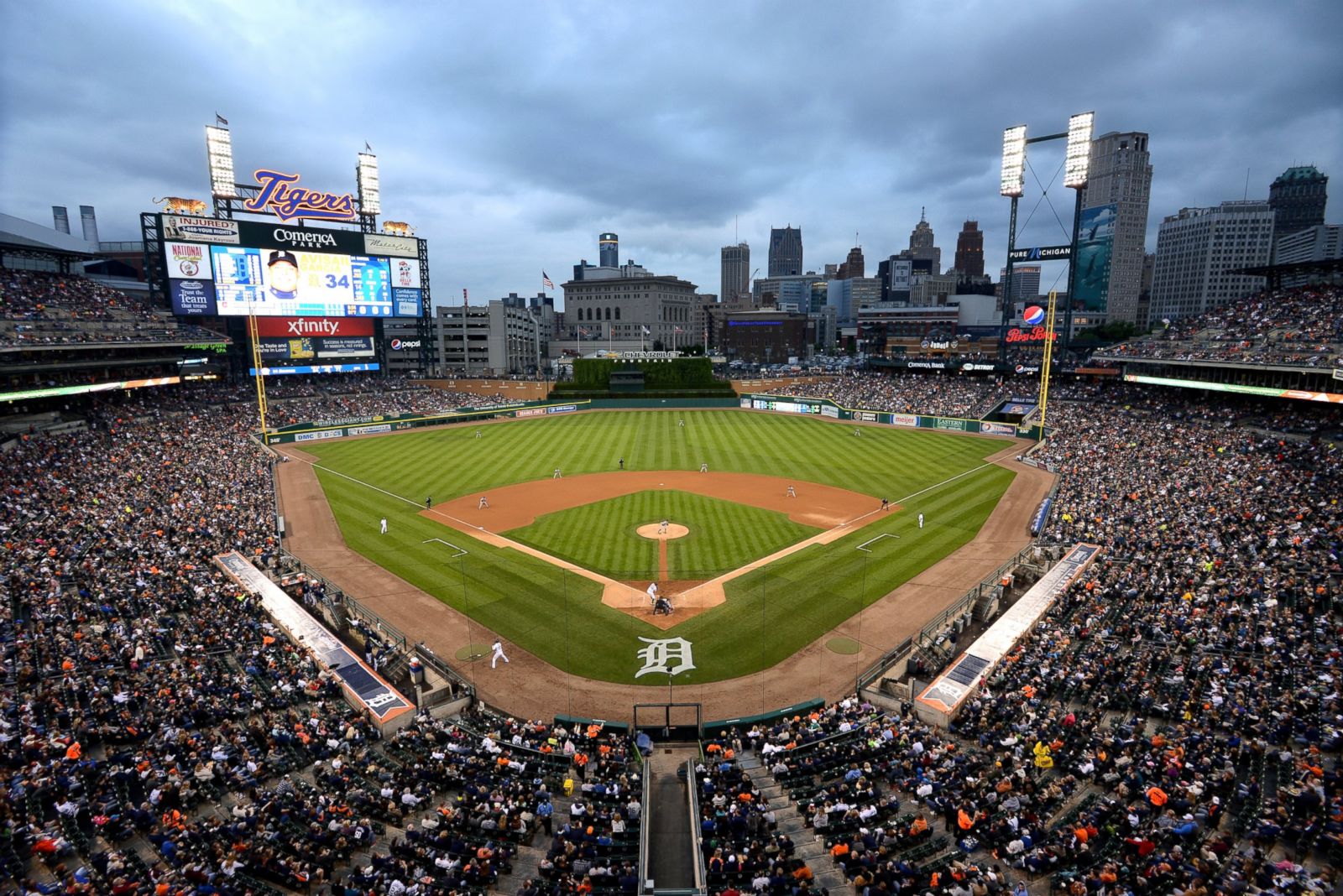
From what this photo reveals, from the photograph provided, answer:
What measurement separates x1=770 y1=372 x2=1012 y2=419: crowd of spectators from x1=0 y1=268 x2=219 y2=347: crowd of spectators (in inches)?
2782

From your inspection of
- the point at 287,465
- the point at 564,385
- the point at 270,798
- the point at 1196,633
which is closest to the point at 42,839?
the point at 270,798

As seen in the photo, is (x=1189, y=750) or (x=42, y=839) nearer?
(x=42, y=839)

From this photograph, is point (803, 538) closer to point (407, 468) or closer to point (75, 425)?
point (407, 468)

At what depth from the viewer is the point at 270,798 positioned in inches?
531

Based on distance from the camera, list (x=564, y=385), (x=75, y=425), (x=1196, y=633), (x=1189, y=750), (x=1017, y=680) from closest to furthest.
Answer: (x=1189, y=750)
(x=1017, y=680)
(x=1196, y=633)
(x=75, y=425)
(x=564, y=385)

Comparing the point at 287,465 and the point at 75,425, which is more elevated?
the point at 75,425

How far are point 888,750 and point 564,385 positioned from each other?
263ft

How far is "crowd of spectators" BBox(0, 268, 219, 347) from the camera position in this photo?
4900 cm

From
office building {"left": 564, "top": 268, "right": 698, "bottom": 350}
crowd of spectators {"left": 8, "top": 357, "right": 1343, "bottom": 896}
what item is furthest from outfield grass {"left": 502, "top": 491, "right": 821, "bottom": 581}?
office building {"left": 564, "top": 268, "right": 698, "bottom": 350}

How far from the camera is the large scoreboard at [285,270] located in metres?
66.3

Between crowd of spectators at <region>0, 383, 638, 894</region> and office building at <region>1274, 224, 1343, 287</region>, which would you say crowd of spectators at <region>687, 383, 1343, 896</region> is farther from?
office building at <region>1274, 224, 1343, 287</region>

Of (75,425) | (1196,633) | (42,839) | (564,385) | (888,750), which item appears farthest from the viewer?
(564,385)

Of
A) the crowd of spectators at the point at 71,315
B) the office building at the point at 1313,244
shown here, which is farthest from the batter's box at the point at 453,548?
the office building at the point at 1313,244

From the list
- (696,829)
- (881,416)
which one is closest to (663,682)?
(696,829)
